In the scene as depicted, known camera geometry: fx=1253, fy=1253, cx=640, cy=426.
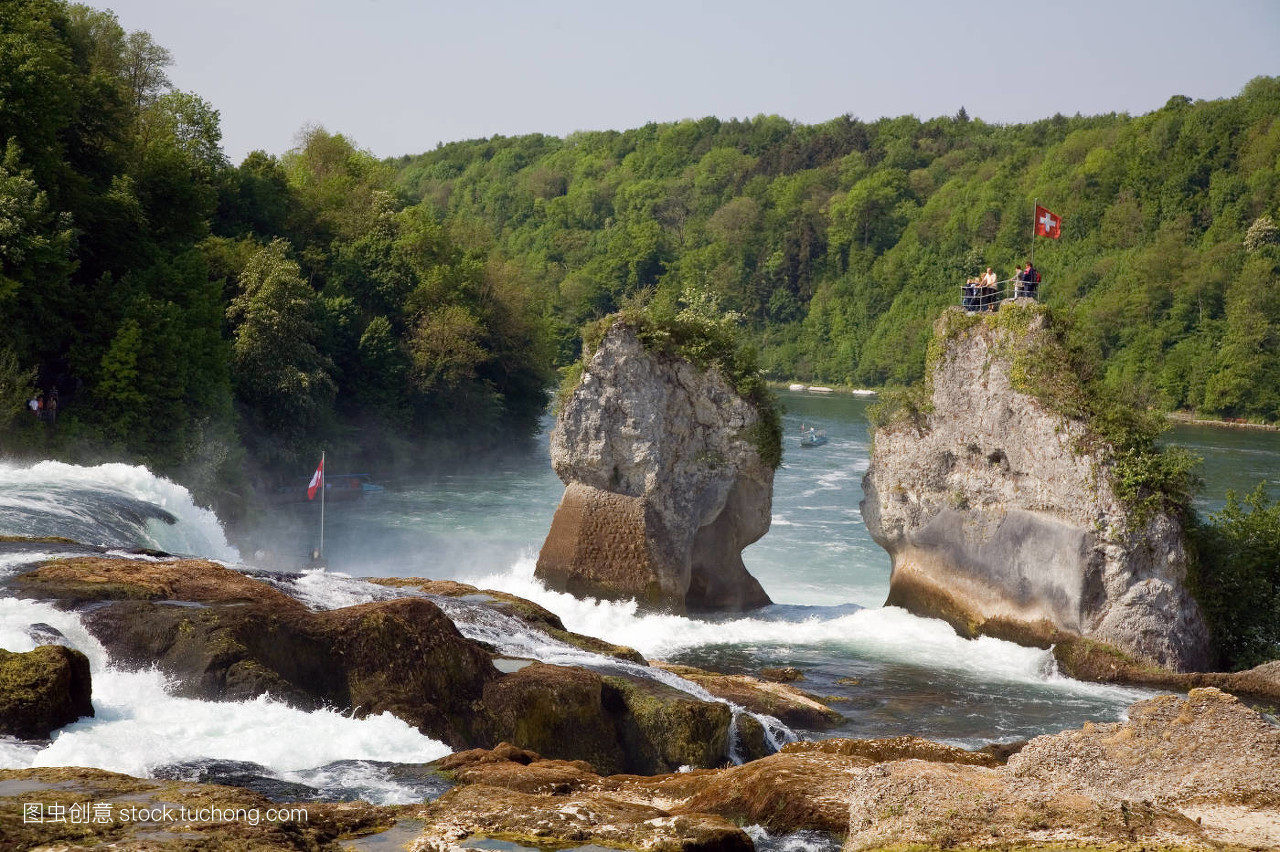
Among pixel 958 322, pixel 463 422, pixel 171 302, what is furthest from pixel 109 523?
pixel 463 422

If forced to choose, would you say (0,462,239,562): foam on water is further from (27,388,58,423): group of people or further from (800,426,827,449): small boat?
(800,426,827,449): small boat

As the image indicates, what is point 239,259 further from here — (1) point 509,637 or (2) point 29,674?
(2) point 29,674

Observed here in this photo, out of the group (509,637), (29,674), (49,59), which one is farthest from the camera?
(49,59)

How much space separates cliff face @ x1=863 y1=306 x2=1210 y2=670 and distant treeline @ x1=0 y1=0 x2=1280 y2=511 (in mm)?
2432

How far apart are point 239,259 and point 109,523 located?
3416 cm

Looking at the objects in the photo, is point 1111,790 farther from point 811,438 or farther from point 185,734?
point 811,438

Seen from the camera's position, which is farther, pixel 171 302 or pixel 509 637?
pixel 171 302

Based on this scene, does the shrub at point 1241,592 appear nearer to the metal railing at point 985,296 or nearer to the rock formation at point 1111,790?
the metal railing at point 985,296

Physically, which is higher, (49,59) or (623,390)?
(49,59)

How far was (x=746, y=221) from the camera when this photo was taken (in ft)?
552

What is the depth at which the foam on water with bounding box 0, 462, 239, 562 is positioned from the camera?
25406 millimetres

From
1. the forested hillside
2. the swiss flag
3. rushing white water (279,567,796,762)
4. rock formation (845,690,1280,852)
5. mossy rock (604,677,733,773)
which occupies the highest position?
the forested hillside

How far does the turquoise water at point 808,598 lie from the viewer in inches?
996

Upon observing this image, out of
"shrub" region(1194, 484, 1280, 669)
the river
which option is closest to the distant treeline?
"shrub" region(1194, 484, 1280, 669)
